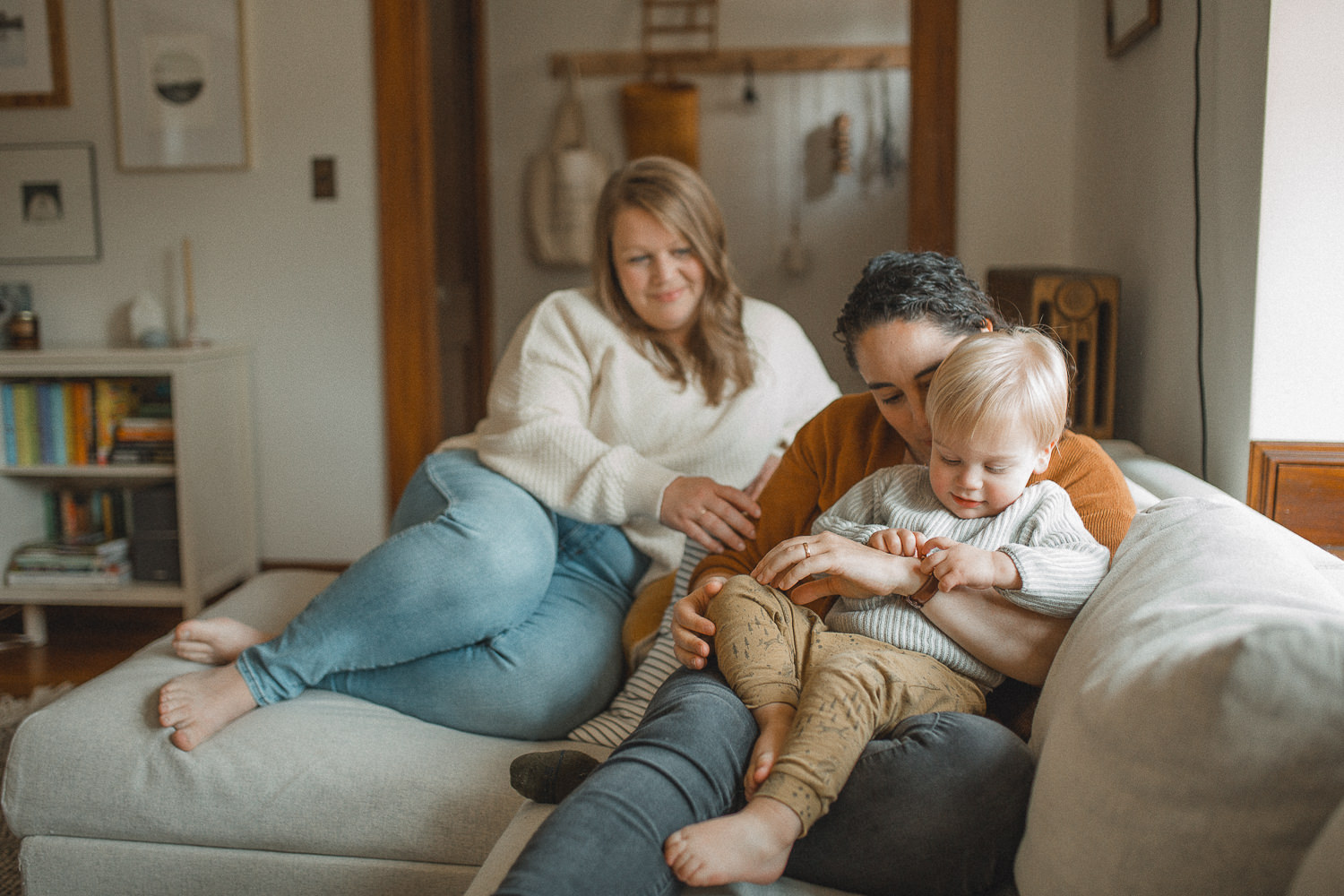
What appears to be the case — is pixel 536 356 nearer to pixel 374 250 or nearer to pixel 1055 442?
pixel 1055 442

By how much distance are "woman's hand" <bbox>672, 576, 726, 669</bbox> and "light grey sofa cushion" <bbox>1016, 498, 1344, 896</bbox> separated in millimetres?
379

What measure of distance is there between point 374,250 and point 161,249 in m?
0.67

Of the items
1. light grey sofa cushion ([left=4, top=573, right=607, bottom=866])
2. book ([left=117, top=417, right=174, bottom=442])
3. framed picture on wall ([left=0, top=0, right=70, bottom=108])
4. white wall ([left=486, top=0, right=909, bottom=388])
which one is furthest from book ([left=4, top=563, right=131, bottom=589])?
white wall ([left=486, top=0, right=909, bottom=388])

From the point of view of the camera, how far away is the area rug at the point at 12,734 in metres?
1.57

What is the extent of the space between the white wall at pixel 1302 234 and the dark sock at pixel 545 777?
114cm

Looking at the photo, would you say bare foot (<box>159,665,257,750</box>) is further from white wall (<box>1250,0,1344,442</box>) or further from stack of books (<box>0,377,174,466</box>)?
stack of books (<box>0,377,174,466</box>)

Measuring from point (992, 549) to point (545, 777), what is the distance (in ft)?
1.80

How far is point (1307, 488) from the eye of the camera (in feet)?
4.82

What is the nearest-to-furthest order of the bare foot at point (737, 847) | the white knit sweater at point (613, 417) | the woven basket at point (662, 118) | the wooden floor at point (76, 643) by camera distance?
the bare foot at point (737, 847) → the white knit sweater at point (613, 417) → the wooden floor at point (76, 643) → the woven basket at point (662, 118)

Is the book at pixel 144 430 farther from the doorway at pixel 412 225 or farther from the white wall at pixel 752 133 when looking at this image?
the white wall at pixel 752 133

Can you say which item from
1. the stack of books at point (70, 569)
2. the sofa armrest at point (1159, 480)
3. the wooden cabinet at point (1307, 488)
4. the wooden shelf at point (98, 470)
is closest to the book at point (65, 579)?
the stack of books at point (70, 569)

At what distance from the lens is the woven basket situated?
397 centimetres

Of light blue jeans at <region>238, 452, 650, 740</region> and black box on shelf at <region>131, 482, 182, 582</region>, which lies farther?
black box on shelf at <region>131, 482, 182, 582</region>

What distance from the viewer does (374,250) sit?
3045 millimetres
